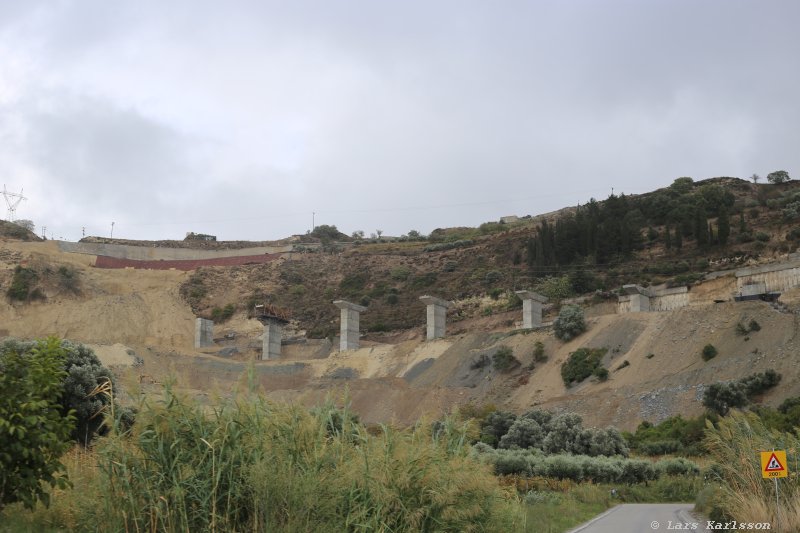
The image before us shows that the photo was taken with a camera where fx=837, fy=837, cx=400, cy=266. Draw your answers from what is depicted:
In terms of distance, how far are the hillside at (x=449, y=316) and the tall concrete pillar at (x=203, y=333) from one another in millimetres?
1922

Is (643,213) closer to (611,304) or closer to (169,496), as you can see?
(611,304)

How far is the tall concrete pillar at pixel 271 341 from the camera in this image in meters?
77.6

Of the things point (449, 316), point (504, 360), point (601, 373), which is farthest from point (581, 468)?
point (449, 316)

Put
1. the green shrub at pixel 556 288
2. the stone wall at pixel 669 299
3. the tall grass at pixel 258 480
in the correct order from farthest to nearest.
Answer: the green shrub at pixel 556 288, the stone wall at pixel 669 299, the tall grass at pixel 258 480

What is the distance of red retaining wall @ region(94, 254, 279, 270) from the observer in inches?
4193

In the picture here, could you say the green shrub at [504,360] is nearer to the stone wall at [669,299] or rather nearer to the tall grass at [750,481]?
the stone wall at [669,299]

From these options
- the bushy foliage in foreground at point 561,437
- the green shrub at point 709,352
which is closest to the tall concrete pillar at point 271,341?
the bushy foliage in foreground at point 561,437

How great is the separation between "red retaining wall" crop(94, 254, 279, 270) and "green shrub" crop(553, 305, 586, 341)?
56.3 m

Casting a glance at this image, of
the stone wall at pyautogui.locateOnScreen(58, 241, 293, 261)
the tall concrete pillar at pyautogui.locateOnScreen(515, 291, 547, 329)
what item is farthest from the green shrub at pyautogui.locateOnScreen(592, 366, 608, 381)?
the stone wall at pyautogui.locateOnScreen(58, 241, 293, 261)

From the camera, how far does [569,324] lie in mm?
61688

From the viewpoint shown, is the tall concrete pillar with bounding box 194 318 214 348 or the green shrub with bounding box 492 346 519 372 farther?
the tall concrete pillar with bounding box 194 318 214 348

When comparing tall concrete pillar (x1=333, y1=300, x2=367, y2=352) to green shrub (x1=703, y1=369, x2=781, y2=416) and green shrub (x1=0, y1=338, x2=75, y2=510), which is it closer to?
green shrub (x1=703, y1=369, x2=781, y2=416)

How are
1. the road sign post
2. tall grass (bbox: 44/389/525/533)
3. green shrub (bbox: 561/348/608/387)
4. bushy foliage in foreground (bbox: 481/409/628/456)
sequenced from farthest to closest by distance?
green shrub (bbox: 561/348/608/387) → bushy foliage in foreground (bbox: 481/409/628/456) → the road sign post → tall grass (bbox: 44/389/525/533)

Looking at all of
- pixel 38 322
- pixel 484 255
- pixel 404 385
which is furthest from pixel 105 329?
pixel 484 255
